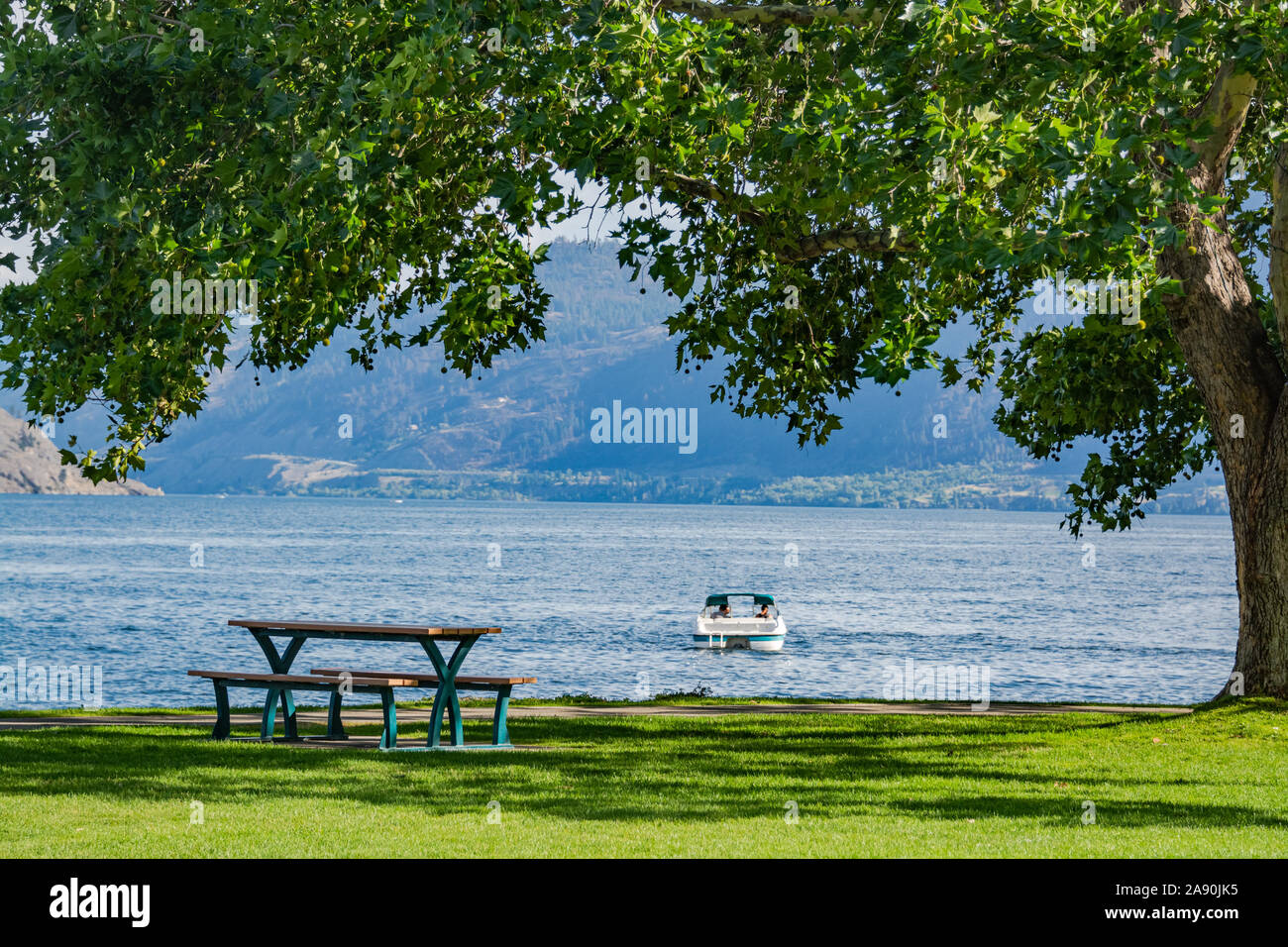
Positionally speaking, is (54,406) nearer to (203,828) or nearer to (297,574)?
(203,828)

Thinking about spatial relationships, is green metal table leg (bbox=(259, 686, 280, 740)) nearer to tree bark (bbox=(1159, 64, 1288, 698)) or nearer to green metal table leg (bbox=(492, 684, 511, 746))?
green metal table leg (bbox=(492, 684, 511, 746))

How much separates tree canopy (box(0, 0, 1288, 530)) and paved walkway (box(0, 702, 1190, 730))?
3571 millimetres

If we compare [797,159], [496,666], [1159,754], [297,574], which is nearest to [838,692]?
[496,666]

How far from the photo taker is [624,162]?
423 inches

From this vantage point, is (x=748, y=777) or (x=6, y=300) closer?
(x=748, y=777)

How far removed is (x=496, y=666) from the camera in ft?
148

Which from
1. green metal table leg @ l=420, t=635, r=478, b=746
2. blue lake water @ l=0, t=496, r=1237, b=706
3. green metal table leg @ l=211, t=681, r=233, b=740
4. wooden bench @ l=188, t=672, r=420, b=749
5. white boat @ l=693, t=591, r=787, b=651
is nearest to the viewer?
wooden bench @ l=188, t=672, r=420, b=749

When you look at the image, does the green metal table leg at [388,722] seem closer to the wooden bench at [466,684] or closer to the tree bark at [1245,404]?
the wooden bench at [466,684]

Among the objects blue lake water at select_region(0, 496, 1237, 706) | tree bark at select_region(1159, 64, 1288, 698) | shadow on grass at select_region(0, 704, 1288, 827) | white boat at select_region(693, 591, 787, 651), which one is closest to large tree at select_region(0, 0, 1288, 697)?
tree bark at select_region(1159, 64, 1288, 698)

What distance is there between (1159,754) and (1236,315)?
5.34m

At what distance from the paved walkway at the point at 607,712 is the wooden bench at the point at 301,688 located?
4.90ft

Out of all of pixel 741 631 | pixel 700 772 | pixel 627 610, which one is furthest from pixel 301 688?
pixel 627 610

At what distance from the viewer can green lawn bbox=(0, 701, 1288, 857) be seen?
8.22m

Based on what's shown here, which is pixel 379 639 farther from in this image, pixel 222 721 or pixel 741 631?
pixel 741 631
